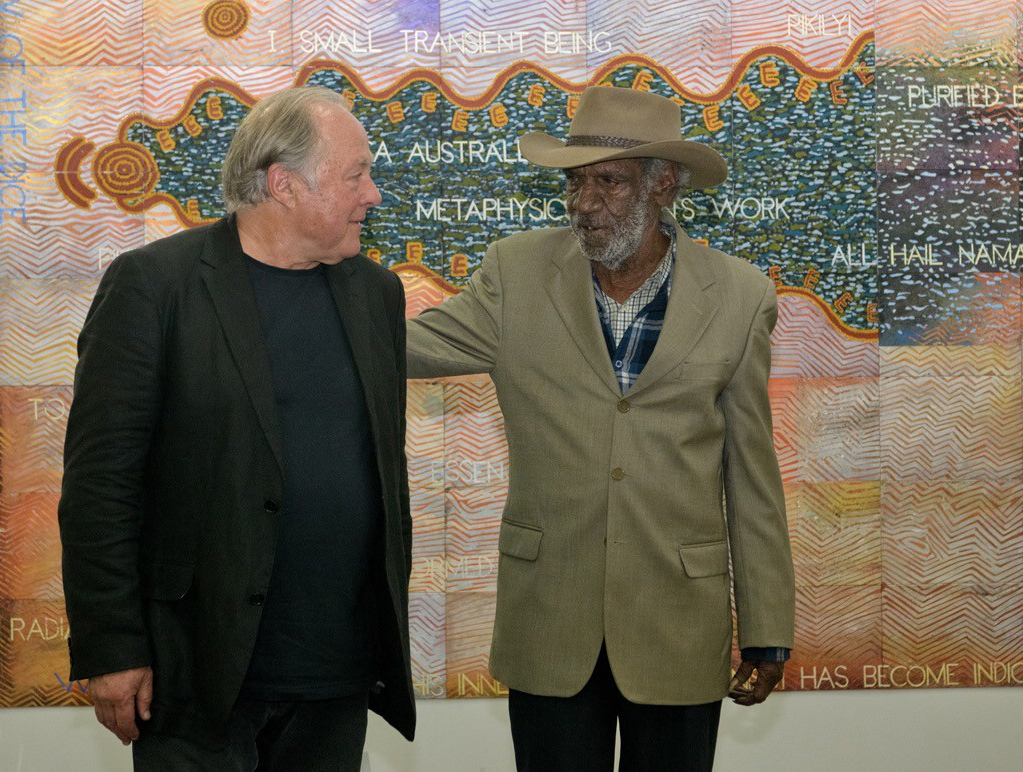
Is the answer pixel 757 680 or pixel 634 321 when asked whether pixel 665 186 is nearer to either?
pixel 634 321

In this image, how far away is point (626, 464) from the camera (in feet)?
7.49

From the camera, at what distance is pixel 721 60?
12.2 ft

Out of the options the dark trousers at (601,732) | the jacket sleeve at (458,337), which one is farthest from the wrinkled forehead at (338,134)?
the dark trousers at (601,732)

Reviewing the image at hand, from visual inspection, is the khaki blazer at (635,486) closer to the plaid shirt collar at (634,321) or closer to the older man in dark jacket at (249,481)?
the plaid shirt collar at (634,321)

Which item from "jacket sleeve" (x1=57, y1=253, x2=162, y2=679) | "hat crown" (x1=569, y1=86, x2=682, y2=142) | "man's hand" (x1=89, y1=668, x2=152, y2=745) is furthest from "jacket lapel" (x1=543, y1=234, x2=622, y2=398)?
"man's hand" (x1=89, y1=668, x2=152, y2=745)

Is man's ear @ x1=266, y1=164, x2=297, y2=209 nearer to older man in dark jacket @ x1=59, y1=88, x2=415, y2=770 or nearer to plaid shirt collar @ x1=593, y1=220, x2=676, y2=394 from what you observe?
older man in dark jacket @ x1=59, y1=88, x2=415, y2=770

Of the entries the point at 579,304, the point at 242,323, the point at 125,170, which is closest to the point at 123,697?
the point at 242,323

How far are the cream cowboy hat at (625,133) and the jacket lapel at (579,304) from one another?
193 millimetres

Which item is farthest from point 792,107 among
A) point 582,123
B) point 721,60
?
point 582,123

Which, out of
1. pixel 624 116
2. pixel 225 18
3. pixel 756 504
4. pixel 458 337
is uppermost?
pixel 225 18

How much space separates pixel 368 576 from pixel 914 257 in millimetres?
2466

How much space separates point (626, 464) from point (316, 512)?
2.20 ft

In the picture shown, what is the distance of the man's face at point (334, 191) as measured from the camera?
1.96 metres

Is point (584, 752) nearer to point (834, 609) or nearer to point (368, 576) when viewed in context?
point (368, 576)
